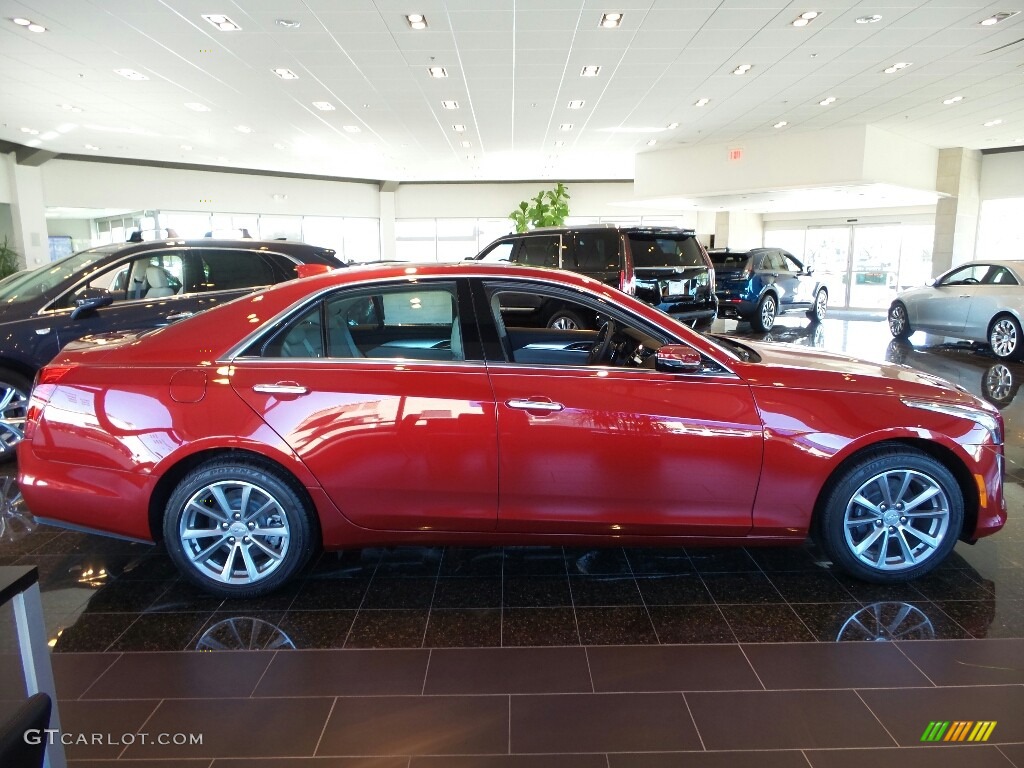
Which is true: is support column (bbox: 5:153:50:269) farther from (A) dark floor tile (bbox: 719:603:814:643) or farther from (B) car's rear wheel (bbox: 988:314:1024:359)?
(B) car's rear wheel (bbox: 988:314:1024:359)

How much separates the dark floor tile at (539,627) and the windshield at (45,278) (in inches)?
185

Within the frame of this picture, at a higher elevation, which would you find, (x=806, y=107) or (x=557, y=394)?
(x=806, y=107)

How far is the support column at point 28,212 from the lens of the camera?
1778cm

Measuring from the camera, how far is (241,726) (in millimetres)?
2246

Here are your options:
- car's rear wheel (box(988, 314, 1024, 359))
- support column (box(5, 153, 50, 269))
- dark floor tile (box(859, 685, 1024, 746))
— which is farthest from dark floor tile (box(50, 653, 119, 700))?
support column (box(5, 153, 50, 269))

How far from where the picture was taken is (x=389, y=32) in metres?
8.64

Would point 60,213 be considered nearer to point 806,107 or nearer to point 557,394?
point 806,107

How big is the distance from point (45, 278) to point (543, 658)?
530 cm

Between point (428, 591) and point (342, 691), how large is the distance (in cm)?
77

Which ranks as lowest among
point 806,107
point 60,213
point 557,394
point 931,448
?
point 931,448

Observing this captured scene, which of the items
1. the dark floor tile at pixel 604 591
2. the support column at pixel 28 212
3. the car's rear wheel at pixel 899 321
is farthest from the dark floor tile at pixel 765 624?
the support column at pixel 28 212

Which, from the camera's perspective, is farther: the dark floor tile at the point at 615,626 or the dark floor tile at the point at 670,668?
the dark floor tile at the point at 615,626

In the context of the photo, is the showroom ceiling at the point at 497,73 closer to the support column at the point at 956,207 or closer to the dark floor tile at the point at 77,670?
the support column at the point at 956,207

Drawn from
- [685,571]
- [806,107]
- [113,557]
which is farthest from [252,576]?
[806,107]
